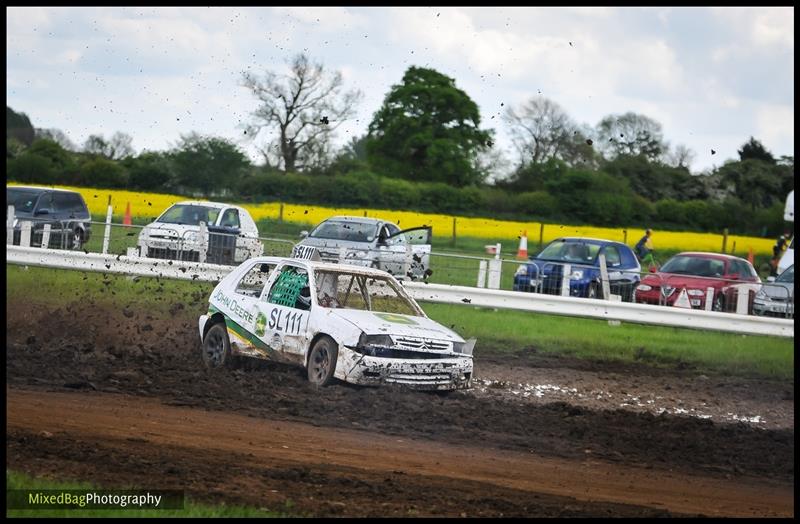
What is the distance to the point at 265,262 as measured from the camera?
13.1 metres

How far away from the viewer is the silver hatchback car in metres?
17.6

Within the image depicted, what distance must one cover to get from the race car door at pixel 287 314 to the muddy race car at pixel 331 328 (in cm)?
1

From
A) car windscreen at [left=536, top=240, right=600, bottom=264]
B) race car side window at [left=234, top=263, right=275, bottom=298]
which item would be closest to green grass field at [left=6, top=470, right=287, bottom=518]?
race car side window at [left=234, top=263, right=275, bottom=298]

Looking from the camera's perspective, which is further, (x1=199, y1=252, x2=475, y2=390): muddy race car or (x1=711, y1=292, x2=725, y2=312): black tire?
(x1=711, y1=292, x2=725, y2=312): black tire

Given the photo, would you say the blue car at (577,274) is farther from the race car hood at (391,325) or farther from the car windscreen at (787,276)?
the race car hood at (391,325)

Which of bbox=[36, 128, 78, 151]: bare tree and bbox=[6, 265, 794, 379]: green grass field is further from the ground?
bbox=[36, 128, 78, 151]: bare tree

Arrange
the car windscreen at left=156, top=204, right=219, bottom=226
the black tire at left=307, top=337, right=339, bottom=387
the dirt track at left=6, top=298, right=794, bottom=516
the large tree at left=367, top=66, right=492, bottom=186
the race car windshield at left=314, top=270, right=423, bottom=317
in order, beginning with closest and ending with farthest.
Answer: the dirt track at left=6, top=298, right=794, bottom=516 → the black tire at left=307, top=337, right=339, bottom=387 → the race car windshield at left=314, top=270, right=423, bottom=317 → the car windscreen at left=156, top=204, right=219, bottom=226 → the large tree at left=367, top=66, right=492, bottom=186

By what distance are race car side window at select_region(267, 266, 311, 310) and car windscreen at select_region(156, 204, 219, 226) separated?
367 inches

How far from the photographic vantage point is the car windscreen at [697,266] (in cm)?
2108

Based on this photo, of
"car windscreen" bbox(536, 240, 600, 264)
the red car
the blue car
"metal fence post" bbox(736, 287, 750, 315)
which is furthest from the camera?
"car windscreen" bbox(536, 240, 600, 264)

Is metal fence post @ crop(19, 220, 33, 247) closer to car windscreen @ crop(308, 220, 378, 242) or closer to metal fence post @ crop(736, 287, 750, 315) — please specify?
car windscreen @ crop(308, 220, 378, 242)

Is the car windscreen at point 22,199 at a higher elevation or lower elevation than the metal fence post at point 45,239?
higher

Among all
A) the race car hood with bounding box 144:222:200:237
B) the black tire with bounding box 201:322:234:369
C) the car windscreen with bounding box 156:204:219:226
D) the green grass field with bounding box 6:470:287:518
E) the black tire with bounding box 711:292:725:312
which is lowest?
the green grass field with bounding box 6:470:287:518

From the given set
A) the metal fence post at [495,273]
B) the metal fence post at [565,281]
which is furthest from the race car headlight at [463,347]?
the metal fence post at [565,281]
